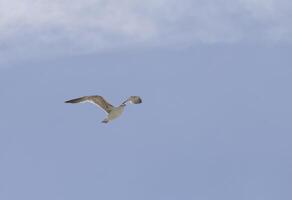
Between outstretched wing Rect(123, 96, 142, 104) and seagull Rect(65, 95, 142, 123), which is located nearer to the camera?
outstretched wing Rect(123, 96, 142, 104)

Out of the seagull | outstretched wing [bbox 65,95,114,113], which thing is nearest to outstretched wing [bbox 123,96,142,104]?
the seagull

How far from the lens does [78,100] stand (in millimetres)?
63938

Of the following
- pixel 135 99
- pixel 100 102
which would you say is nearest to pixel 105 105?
pixel 100 102

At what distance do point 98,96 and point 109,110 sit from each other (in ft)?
6.56

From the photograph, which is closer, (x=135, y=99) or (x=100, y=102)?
(x=135, y=99)

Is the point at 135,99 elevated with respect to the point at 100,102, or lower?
lower

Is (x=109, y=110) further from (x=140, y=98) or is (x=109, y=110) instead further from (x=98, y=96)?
(x=140, y=98)

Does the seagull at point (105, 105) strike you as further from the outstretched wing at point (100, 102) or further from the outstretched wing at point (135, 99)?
the outstretched wing at point (135, 99)

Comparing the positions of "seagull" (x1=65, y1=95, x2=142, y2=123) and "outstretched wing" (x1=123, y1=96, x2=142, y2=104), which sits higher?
"seagull" (x1=65, y1=95, x2=142, y2=123)

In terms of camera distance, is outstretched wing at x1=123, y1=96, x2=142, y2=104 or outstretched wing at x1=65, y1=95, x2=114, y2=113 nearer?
outstretched wing at x1=123, y1=96, x2=142, y2=104

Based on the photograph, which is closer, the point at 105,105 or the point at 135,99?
the point at 135,99

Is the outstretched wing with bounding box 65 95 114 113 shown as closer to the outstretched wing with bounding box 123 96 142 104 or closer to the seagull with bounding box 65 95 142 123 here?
the seagull with bounding box 65 95 142 123

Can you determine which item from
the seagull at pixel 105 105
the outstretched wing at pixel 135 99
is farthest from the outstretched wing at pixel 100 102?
the outstretched wing at pixel 135 99

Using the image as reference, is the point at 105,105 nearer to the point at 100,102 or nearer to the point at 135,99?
the point at 100,102
